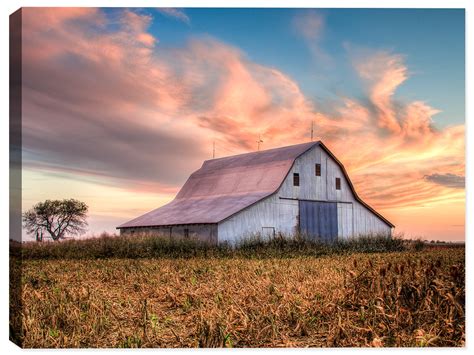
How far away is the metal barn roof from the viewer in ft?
94.5

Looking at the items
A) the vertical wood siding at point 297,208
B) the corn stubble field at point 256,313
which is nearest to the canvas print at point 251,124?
the corn stubble field at point 256,313

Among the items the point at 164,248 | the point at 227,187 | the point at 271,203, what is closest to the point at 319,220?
the point at 271,203

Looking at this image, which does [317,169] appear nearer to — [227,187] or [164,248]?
[227,187]

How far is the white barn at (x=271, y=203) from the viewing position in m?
27.7

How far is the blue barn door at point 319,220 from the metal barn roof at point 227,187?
2057 mm

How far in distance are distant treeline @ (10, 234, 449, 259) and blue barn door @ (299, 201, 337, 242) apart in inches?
91.7

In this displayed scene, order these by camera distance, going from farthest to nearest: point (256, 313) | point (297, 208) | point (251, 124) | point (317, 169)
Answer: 1. point (317, 169)
2. point (297, 208)
3. point (251, 124)
4. point (256, 313)

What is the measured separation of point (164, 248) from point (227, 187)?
8.36m

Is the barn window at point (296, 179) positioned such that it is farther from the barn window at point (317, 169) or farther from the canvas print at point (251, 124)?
the canvas print at point (251, 124)

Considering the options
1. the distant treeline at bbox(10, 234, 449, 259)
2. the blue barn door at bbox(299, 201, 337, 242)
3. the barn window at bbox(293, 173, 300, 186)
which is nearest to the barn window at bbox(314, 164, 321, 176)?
the barn window at bbox(293, 173, 300, 186)

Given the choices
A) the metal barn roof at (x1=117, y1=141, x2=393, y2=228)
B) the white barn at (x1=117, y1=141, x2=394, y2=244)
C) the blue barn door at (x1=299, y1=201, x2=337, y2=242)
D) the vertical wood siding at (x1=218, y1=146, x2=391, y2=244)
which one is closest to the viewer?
the vertical wood siding at (x1=218, y1=146, x2=391, y2=244)

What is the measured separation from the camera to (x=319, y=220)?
1212 inches

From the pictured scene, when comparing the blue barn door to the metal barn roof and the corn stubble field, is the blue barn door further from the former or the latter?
the corn stubble field
